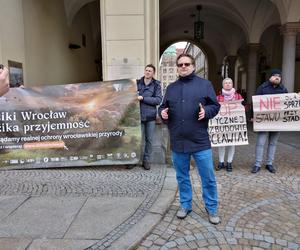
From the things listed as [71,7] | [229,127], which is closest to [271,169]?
[229,127]

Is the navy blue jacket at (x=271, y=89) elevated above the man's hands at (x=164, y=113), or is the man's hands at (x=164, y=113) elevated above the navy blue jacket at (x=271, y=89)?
the navy blue jacket at (x=271, y=89)

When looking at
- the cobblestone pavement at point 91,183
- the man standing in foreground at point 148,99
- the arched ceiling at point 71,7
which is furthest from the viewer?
the arched ceiling at point 71,7

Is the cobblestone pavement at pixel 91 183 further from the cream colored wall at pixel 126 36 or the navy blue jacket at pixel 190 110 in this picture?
the cream colored wall at pixel 126 36

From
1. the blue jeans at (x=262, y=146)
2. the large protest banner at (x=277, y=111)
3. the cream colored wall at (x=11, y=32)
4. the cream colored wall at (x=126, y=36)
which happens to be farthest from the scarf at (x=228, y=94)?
the cream colored wall at (x=11, y=32)

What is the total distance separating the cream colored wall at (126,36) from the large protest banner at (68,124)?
1.19 meters

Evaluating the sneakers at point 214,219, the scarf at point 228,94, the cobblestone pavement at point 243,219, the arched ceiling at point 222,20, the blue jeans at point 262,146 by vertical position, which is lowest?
the cobblestone pavement at point 243,219

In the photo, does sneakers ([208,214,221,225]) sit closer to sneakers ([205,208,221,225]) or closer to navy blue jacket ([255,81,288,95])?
sneakers ([205,208,221,225])

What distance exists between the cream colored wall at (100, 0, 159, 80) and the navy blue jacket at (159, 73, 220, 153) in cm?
318

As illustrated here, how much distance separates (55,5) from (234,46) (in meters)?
12.9

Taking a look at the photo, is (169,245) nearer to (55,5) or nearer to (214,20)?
(55,5)

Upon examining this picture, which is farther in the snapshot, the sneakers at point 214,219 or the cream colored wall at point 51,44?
the cream colored wall at point 51,44

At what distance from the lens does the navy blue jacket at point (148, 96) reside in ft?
17.1

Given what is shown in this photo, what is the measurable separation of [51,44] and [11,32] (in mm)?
2763

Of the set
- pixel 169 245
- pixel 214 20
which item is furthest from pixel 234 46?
pixel 169 245
